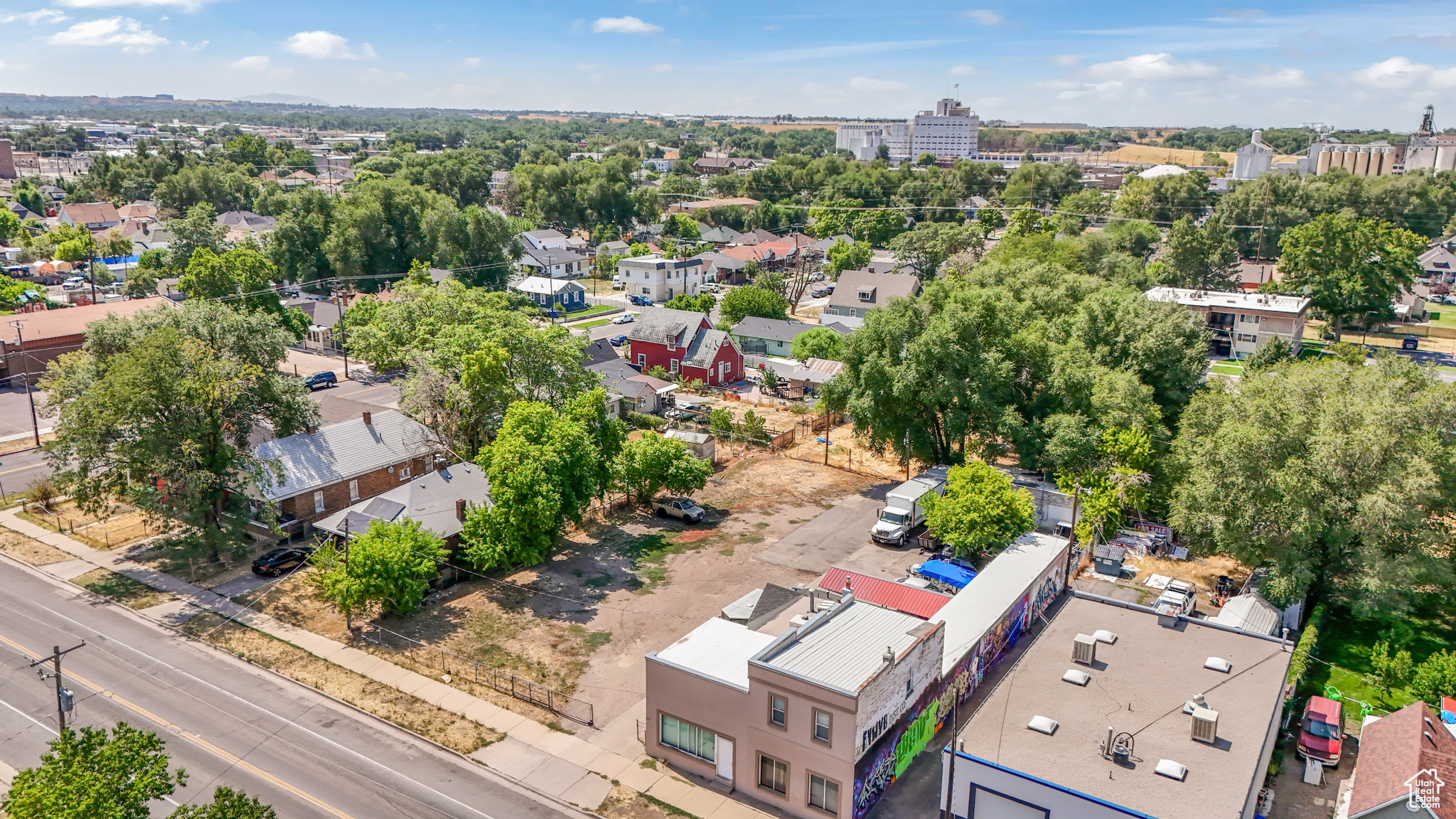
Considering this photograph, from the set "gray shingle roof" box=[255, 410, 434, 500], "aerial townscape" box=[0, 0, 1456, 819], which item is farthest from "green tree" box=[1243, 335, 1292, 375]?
"gray shingle roof" box=[255, 410, 434, 500]

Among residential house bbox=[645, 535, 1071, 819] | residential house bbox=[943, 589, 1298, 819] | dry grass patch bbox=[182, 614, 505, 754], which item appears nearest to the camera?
residential house bbox=[943, 589, 1298, 819]

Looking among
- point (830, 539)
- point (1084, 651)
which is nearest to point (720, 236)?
point (830, 539)

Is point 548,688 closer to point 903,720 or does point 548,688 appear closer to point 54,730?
point 903,720

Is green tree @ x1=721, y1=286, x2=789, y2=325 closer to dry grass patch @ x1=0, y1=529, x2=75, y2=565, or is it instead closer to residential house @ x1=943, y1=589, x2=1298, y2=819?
dry grass patch @ x1=0, y1=529, x2=75, y2=565

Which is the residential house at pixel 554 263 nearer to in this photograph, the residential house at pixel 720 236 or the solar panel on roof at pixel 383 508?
the residential house at pixel 720 236

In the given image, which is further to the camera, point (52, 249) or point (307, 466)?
point (52, 249)

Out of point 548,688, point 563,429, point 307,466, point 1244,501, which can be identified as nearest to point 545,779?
point 548,688
